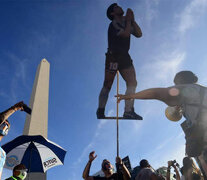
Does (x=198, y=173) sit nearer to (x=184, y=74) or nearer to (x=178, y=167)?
(x=178, y=167)

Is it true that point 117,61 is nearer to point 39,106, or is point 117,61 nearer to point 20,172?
point 20,172

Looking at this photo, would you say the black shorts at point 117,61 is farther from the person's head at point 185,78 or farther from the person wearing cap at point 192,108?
the person wearing cap at point 192,108

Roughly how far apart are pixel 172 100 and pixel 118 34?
153 inches

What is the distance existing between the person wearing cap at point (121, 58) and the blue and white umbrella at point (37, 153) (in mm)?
1671

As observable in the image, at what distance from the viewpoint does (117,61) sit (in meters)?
4.92

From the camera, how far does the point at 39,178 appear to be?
7.77m

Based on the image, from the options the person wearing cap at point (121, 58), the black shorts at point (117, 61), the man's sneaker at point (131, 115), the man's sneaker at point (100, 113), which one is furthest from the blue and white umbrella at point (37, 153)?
the black shorts at point (117, 61)

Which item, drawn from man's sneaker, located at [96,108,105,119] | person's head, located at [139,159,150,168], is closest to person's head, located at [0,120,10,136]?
person's head, located at [139,159,150,168]

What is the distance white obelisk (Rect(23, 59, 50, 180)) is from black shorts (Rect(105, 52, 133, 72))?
6.03 m

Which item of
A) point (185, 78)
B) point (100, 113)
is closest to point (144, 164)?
point (185, 78)

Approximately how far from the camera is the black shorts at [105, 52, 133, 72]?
191 inches

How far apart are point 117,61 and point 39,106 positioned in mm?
7210

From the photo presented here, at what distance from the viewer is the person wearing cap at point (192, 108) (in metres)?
1.47

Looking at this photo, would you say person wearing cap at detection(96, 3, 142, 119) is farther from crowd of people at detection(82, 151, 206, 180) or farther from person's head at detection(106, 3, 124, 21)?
crowd of people at detection(82, 151, 206, 180)
